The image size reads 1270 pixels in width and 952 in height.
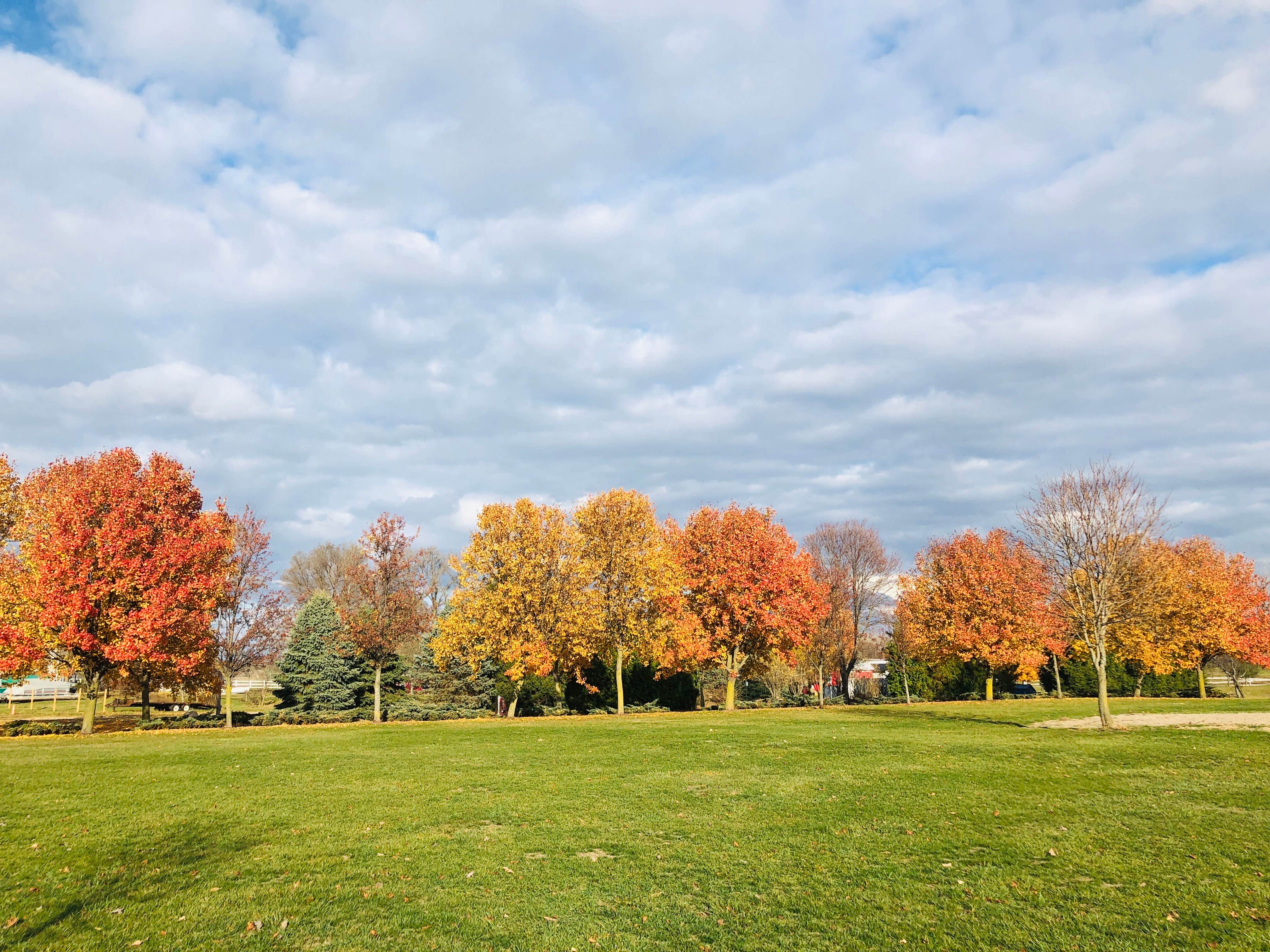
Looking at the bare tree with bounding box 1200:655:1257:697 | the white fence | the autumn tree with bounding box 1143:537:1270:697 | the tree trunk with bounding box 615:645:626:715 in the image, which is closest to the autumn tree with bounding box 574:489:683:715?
the tree trunk with bounding box 615:645:626:715

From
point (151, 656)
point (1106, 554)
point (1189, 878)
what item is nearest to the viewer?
A: point (1189, 878)

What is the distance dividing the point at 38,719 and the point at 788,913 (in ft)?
140

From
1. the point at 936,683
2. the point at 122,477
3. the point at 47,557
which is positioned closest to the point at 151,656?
the point at 47,557

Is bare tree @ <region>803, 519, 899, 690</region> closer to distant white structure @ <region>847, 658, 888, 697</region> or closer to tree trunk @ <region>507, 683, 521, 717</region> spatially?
distant white structure @ <region>847, 658, 888, 697</region>

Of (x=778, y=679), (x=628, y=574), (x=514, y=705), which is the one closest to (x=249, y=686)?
(x=514, y=705)

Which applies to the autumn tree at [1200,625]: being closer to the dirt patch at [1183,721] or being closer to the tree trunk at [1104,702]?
the dirt patch at [1183,721]

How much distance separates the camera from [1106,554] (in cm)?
2442

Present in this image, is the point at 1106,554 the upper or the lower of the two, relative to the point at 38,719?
upper

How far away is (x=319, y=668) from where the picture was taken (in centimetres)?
3956

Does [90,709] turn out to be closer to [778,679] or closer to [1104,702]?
[1104,702]

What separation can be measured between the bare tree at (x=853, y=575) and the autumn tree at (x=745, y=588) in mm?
12357

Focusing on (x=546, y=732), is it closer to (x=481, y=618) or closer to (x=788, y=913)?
(x=481, y=618)

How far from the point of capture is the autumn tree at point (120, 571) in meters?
25.2

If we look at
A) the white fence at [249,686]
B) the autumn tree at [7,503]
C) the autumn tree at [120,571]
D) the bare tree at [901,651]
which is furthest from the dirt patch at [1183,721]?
the white fence at [249,686]
